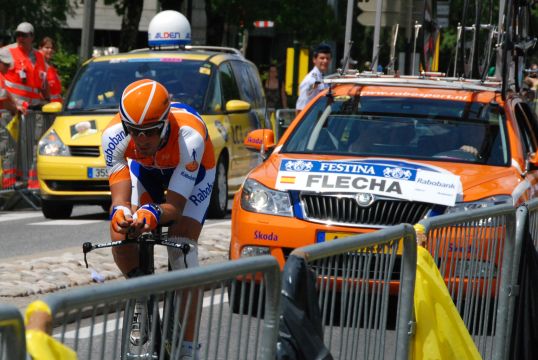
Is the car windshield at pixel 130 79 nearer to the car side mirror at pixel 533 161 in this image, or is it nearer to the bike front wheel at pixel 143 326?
the car side mirror at pixel 533 161

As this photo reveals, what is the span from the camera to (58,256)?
10.7 m

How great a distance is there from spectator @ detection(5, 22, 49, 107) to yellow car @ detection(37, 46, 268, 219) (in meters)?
1.61

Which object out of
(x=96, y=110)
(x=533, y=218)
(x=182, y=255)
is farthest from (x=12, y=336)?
(x=96, y=110)

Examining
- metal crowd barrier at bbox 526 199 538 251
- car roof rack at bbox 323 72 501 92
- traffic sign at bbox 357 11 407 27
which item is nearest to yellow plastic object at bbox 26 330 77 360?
metal crowd barrier at bbox 526 199 538 251

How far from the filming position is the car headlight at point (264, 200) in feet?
29.4

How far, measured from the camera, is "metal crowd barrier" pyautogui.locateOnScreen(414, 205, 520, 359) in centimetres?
543

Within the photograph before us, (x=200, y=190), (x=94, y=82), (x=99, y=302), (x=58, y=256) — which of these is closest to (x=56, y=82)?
(x=94, y=82)

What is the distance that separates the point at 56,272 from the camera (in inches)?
385

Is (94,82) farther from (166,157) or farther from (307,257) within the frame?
(307,257)

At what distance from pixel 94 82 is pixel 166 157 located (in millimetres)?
9780

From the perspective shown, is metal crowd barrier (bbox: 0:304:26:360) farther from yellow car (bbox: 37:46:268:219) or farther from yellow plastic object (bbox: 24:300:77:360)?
yellow car (bbox: 37:46:268:219)

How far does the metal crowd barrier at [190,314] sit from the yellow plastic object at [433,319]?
138 centimetres

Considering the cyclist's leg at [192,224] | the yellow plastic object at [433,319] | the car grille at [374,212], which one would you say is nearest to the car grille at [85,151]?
the car grille at [374,212]

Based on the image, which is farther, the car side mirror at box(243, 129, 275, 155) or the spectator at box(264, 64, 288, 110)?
the spectator at box(264, 64, 288, 110)
